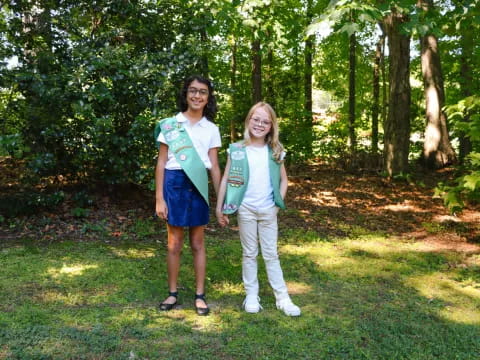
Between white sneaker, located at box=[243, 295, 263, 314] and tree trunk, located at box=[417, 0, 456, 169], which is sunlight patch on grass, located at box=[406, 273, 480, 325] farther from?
tree trunk, located at box=[417, 0, 456, 169]

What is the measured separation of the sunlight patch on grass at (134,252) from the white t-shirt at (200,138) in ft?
7.07

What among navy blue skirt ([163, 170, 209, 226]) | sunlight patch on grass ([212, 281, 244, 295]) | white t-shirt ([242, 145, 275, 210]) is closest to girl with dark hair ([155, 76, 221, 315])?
navy blue skirt ([163, 170, 209, 226])

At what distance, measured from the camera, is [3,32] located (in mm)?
6684

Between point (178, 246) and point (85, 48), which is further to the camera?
point (85, 48)

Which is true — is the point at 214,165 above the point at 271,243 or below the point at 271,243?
above

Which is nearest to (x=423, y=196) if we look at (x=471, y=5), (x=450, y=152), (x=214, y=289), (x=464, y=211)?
Answer: (x=464, y=211)

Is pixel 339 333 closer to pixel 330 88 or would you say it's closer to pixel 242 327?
pixel 242 327

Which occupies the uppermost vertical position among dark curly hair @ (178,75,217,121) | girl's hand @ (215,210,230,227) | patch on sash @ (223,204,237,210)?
dark curly hair @ (178,75,217,121)

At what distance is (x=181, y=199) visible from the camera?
3.82m

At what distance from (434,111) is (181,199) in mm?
9748

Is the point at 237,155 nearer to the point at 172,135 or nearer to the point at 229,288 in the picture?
the point at 172,135

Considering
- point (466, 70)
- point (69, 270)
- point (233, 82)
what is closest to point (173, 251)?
point (69, 270)

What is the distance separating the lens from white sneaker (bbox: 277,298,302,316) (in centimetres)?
396

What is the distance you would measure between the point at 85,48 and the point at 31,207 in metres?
2.44
